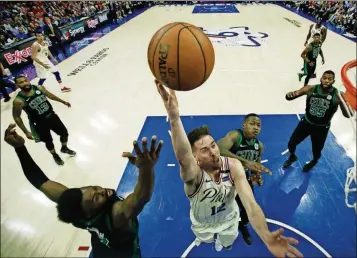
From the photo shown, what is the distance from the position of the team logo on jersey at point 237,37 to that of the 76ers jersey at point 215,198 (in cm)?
999

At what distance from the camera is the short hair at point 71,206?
1.77 m

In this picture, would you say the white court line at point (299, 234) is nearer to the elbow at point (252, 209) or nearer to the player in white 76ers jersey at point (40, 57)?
the elbow at point (252, 209)

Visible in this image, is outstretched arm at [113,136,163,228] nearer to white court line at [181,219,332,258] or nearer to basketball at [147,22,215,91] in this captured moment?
basketball at [147,22,215,91]

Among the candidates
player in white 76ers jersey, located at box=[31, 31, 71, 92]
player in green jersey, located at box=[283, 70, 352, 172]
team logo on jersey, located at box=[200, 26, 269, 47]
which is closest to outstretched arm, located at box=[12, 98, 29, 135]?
player in white 76ers jersey, located at box=[31, 31, 71, 92]

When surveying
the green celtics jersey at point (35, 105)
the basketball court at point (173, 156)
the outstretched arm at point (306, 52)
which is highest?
the green celtics jersey at point (35, 105)

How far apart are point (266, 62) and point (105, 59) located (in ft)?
19.2

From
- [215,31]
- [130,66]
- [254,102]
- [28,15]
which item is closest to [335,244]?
[254,102]

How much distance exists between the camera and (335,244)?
10.3 ft

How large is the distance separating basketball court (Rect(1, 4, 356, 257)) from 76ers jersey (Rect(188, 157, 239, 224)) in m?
0.80

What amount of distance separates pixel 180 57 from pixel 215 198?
1.22 meters

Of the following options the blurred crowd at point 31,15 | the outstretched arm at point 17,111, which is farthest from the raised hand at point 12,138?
the blurred crowd at point 31,15

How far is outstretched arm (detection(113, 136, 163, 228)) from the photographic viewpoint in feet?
5.41

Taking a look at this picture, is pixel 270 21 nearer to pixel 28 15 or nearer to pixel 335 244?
pixel 28 15

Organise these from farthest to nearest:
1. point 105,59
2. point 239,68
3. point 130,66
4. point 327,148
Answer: point 105,59
point 130,66
point 239,68
point 327,148
